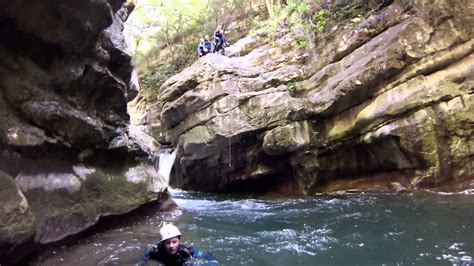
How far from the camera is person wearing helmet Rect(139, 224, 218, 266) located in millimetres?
5508

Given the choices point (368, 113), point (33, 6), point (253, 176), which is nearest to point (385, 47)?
point (368, 113)

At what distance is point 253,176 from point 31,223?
979 centimetres

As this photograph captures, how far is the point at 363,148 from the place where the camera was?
1239 centimetres

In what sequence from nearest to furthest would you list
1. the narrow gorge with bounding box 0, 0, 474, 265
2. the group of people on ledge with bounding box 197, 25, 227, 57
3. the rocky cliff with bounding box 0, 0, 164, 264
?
the rocky cliff with bounding box 0, 0, 164, 264
the narrow gorge with bounding box 0, 0, 474, 265
the group of people on ledge with bounding box 197, 25, 227, 57

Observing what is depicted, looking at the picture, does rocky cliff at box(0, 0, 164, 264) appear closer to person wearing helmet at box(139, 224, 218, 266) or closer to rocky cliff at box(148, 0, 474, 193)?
person wearing helmet at box(139, 224, 218, 266)

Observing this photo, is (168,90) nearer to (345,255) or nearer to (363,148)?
(363,148)

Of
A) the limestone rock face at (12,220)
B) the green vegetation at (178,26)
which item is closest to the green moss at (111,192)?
the limestone rock face at (12,220)

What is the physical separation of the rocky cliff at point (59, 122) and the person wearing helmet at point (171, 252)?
1.73m

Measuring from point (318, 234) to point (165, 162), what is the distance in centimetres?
1108

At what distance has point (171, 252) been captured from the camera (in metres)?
5.59

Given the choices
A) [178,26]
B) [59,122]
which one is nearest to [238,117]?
[59,122]

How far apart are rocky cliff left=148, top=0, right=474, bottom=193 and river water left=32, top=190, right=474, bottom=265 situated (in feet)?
4.85

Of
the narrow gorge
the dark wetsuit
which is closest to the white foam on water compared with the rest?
the narrow gorge

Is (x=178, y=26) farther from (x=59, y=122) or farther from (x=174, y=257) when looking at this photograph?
(x=174, y=257)
